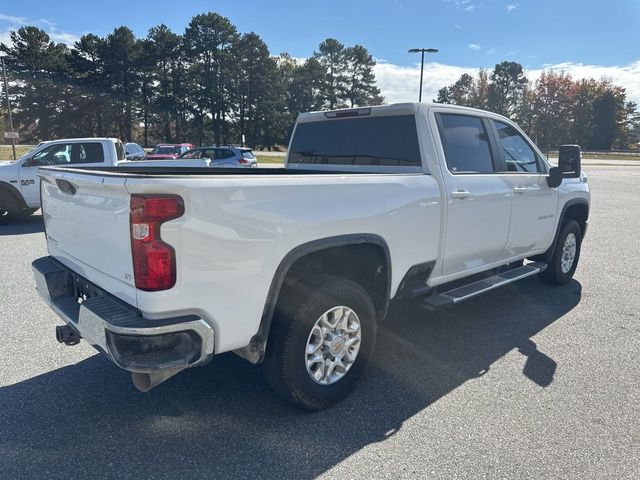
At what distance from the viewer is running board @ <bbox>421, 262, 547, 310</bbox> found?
3.81 metres

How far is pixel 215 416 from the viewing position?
2.99m

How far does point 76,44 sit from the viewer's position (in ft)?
199

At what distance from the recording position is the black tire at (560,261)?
5.58m

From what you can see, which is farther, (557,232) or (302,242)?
(557,232)

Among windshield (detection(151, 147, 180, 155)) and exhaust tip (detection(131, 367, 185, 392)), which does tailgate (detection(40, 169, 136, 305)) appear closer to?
exhaust tip (detection(131, 367, 185, 392))

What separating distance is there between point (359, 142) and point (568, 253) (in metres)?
3.43

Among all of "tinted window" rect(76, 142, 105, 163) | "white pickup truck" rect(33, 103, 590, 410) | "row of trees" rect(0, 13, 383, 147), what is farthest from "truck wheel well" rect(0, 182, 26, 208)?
"row of trees" rect(0, 13, 383, 147)

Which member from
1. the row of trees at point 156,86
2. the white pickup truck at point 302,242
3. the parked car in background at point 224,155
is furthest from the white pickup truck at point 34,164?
the row of trees at point 156,86

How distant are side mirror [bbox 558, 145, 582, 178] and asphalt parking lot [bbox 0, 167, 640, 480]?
156 cm

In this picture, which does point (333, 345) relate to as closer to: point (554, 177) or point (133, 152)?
point (554, 177)

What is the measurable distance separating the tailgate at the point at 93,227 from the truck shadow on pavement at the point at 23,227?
6962 mm

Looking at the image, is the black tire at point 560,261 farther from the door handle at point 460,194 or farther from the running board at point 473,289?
the door handle at point 460,194

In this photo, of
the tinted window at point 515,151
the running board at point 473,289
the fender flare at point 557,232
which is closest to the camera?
the running board at point 473,289

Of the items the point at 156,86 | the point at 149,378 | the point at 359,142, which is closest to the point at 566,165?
the point at 359,142
